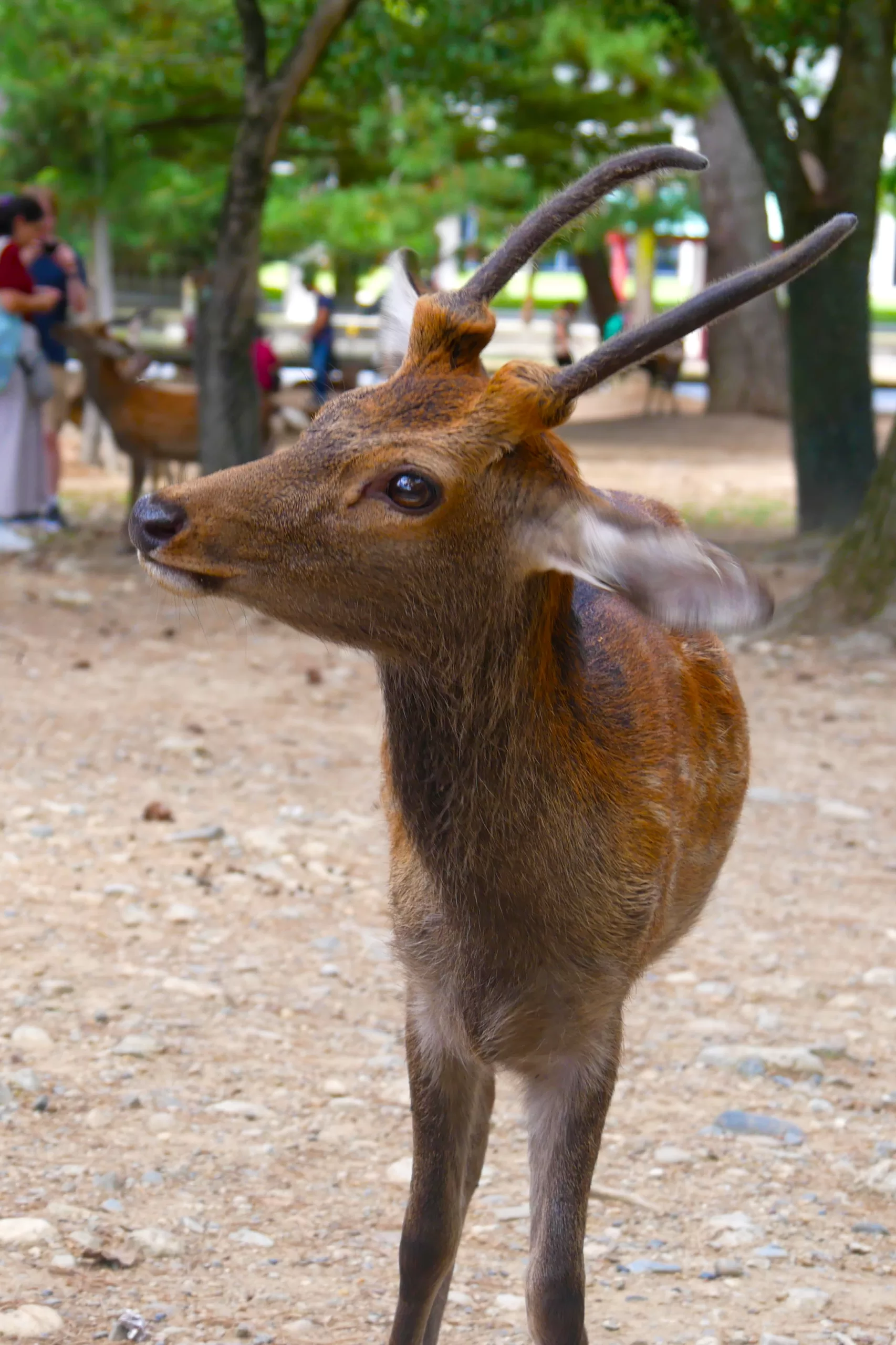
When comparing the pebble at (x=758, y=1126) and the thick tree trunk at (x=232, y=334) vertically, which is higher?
the thick tree trunk at (x=232, y=334)

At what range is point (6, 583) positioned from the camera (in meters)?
9.92

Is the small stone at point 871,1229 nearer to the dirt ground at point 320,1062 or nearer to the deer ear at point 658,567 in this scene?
the dirt ground at point 320,1062

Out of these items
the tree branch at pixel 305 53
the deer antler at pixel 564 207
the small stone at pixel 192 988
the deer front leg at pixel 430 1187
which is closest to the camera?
the deer antler at pixel 564 207

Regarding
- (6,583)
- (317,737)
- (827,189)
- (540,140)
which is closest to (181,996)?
(317,737)

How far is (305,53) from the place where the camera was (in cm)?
1079

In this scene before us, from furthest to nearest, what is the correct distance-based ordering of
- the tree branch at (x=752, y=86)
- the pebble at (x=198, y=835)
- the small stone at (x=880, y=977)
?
the tree branch at (x=752, y=86) < the pebble at (x=198, y=835) < the small stone at (x=880, y=977)

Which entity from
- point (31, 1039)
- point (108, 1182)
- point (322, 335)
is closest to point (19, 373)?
point (322, 335)

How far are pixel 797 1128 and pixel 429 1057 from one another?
4.88 ft

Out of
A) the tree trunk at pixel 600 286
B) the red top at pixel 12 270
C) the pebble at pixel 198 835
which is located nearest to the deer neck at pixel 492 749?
the pebble at pixel 198 835

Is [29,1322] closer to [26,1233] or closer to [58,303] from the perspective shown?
[26,1233]

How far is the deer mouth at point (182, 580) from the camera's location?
2.51 meters

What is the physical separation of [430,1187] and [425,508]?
1.27 m

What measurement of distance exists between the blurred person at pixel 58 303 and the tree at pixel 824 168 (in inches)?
177

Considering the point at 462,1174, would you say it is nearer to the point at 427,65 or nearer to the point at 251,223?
the point at 251,223
